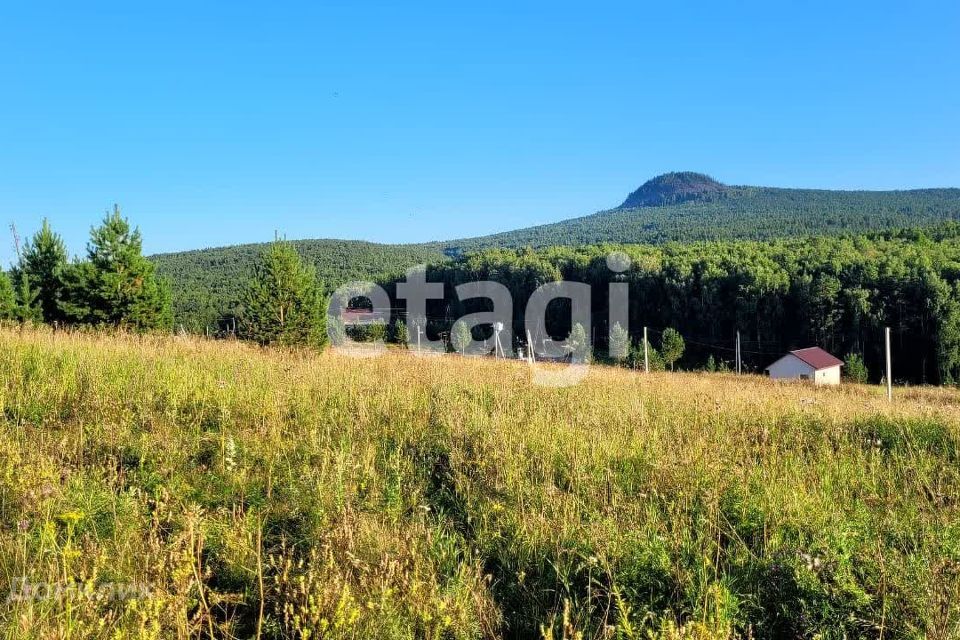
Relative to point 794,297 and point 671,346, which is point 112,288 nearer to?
point 671,346

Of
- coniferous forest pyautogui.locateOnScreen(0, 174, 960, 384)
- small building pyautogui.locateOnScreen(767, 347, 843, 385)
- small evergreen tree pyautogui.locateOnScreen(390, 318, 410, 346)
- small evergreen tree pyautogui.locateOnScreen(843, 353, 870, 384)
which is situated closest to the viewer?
coniferous forest pyautogui.locateOnScreen(0, 174, 960, 384)

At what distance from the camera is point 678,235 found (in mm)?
149375

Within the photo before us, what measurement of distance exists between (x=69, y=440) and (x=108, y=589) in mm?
1959

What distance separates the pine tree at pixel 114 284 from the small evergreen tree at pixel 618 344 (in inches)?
1593

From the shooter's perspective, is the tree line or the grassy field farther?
the tree line

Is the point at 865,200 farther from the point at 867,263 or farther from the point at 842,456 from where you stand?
the point at 842,456

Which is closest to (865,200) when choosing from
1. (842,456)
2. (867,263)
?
(867,263)

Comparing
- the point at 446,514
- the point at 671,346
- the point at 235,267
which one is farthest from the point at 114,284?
the point at 235,267

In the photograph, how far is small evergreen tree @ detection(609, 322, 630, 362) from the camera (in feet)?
170

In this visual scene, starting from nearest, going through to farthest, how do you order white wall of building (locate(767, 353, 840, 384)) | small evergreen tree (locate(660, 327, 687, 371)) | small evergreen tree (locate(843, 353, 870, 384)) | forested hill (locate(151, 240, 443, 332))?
1. small evergreen tree (locate(843, 353, 870, 384))
2. white wall of building (locate(767, 353, 840, 384))
3. small evergreen tree (locate(660, 327, 687, 371))
4. forested hill (locate(151, 240, 443, 332))

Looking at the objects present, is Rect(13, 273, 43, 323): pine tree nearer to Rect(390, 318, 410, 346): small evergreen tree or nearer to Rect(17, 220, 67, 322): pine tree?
Rect(17, 220, 67, 322): pine tree

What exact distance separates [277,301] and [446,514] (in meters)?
13.4

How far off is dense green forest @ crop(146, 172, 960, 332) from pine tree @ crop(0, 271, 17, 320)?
33526mm

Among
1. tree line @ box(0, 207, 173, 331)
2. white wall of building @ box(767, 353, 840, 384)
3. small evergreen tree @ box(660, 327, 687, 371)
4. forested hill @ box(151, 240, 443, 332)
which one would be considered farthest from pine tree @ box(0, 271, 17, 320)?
small evergreen tree @ box(660, 327, 687, 371)
